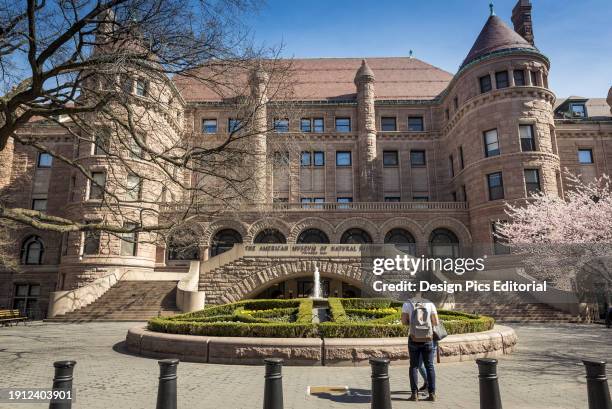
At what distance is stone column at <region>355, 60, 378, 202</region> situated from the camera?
34688 millimetres

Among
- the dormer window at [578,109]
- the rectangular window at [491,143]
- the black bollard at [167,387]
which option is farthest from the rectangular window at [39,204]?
the dormer window at [578,109]

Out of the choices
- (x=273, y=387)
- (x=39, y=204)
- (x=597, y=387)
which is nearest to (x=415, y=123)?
(x=39, y=204)

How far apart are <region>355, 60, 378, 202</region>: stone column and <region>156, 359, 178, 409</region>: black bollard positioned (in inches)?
1186

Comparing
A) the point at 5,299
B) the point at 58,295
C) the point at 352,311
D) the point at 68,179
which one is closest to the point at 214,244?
the point at 58,295

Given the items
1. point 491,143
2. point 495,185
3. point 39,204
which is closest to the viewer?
point 495,185

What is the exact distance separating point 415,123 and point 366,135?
578cm

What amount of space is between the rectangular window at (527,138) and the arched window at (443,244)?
813 centimetres

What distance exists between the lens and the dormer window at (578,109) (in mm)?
35531

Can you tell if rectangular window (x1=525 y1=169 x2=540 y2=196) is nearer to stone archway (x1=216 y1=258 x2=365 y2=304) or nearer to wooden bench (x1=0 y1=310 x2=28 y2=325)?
stone archway (x1=216 y1=258 x2=365 y2=304)

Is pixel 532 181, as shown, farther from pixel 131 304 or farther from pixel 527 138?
pixel 131 304

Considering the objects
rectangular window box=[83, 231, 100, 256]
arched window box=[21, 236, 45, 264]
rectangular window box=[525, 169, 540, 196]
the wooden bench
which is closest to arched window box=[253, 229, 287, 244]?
rectangular window box=[83, 231, 100, 256]

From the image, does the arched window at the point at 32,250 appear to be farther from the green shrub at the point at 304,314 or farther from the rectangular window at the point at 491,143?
the rectangular window at the point at 491,143

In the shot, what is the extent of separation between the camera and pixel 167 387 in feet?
16.0

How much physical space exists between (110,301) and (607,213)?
3029 centimetres
